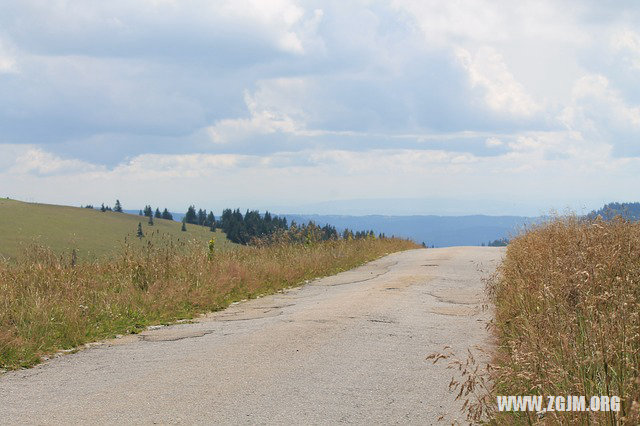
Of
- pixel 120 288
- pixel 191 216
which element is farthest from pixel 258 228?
pixel 120 288

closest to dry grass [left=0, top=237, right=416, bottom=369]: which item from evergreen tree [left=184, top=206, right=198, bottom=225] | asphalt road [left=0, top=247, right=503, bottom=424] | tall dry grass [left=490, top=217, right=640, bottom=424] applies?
asphalt road [left=0, top=247, right=503, bottom=424]

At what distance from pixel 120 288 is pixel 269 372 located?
6549 mm

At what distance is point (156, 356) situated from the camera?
27.0ft

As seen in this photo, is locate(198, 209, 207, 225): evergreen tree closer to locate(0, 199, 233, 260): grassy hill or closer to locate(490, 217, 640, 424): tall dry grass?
locate(0, 199, 233, 260): grassy hill

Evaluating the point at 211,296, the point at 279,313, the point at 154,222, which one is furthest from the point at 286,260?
the point at 154,222

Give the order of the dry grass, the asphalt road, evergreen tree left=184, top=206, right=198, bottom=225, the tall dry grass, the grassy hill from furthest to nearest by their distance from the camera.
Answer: evergreen tree left=184, top=206, right=198, bottom=225 → the grassy hill → the dry grass → the asphalt road → the tall dry grass

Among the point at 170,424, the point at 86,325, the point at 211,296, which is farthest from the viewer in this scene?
the point at 211,296

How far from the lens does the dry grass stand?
916 centimetres

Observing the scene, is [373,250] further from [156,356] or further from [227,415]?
[227,415]

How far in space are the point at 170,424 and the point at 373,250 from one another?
2268cm

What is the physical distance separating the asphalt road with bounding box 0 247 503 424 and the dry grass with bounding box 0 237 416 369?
58 centimetres

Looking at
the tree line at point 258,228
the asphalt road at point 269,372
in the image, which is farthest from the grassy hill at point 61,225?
the asphalt road at point 269,372

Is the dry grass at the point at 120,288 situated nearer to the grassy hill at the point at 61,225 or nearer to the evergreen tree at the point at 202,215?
the grassy hill at the point at 61,225

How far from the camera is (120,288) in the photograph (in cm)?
1272
